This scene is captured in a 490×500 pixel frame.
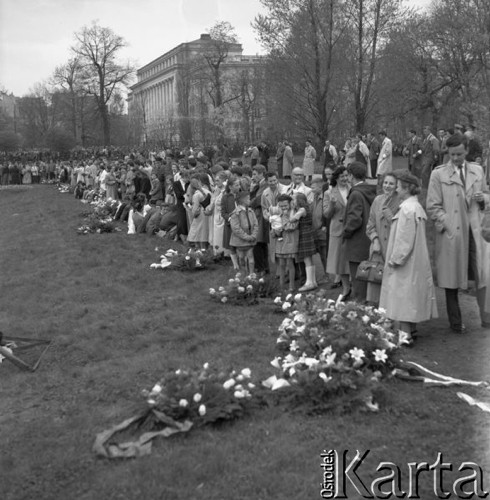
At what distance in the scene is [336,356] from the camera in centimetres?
580

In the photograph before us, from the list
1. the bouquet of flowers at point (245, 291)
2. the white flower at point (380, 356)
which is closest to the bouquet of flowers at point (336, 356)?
the white flower at point (380, 356)

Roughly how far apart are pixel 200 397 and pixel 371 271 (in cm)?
286

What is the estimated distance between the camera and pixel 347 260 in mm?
8547

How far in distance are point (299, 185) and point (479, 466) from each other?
6183 mm

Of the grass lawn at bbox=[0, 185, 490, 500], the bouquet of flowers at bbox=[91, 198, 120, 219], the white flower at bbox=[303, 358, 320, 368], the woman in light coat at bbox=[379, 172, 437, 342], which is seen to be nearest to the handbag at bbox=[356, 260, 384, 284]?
the woman in light coat at bbox=[379, 172, 437, 342]

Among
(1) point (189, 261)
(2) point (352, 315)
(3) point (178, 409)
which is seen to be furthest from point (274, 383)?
(1) point (189, 261)

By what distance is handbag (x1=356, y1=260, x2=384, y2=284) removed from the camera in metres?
7.41

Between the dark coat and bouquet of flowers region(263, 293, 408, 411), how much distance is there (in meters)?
1.65

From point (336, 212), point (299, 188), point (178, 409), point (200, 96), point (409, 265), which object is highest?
point (200, 96)

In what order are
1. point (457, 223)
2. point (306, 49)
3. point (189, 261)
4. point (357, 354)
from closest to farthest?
point (357, 354)
point (457, 223)
point (189, 261)
point (306, 49)

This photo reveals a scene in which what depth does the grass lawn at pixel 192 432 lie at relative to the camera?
4.50 meters

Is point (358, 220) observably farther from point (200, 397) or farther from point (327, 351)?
point (200, 397)

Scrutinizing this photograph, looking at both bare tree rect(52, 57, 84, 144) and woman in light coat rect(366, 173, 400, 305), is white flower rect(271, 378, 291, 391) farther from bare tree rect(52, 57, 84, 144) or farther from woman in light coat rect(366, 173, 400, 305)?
bare tree rect(52, 57, 84, 144)

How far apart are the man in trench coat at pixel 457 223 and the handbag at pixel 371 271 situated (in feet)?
1.95
